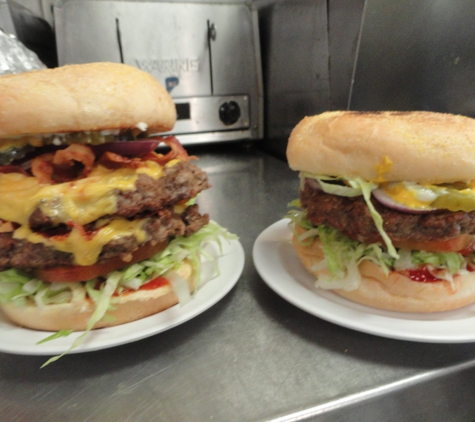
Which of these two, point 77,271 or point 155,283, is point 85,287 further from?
point 155,283

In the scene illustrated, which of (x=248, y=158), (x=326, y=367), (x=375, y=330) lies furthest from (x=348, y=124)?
(x=248, y=158)

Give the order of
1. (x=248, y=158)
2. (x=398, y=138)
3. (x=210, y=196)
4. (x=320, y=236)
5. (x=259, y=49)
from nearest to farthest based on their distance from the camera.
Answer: (x=398, y=138)
(x=320, y=236)
(x=210, y=196)
(x=259, y=49)
(x=248, y=158)

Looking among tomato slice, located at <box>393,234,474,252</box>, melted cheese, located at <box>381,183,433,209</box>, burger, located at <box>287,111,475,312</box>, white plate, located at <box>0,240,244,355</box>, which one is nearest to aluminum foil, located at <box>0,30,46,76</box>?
white plate, located at <box>0,240,244,355</box>

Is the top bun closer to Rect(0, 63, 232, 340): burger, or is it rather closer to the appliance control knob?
Rect(0, 63, 232, 340): burger

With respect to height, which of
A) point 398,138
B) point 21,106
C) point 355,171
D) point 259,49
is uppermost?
point 259,49

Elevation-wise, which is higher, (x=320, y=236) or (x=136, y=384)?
(x=320, y=236)

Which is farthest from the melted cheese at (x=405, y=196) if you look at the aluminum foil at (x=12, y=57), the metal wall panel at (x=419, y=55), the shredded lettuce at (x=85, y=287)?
the aluminum foil at (x=12, y=57)

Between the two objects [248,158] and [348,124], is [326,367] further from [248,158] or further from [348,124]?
[248,158]

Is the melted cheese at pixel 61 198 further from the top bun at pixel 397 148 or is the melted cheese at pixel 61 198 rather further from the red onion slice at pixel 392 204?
the red onion slice at pixel 392 204
